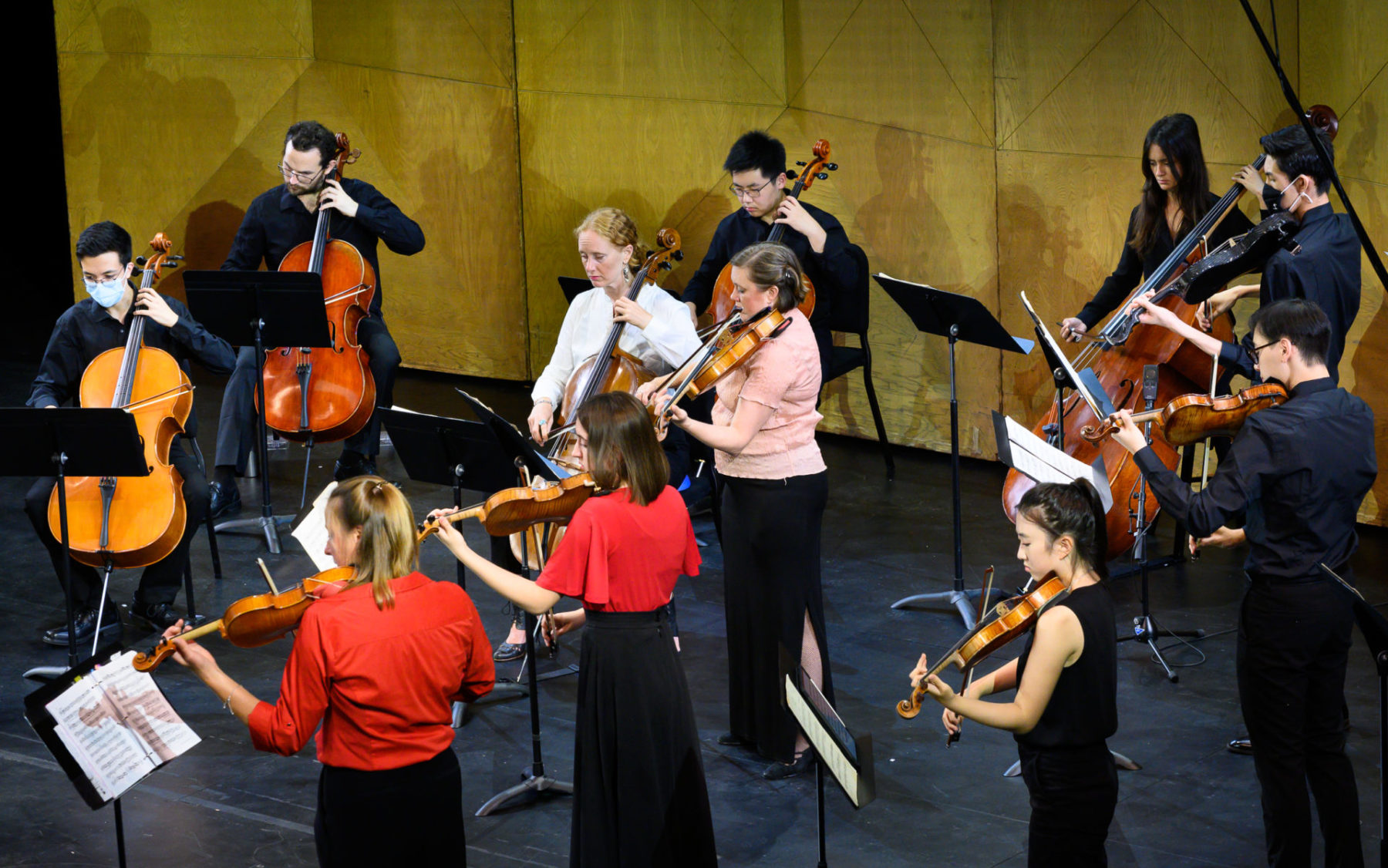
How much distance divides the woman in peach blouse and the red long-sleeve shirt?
1.28 m

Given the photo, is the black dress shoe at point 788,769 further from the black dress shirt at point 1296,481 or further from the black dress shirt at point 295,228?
the black dress shirt at point 295,228

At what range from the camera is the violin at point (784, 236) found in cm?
581

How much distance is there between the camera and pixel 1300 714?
11.5ft

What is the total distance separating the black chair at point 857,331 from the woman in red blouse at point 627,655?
314 centimetres

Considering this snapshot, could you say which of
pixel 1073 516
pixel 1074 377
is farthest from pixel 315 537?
pixel 1074 377

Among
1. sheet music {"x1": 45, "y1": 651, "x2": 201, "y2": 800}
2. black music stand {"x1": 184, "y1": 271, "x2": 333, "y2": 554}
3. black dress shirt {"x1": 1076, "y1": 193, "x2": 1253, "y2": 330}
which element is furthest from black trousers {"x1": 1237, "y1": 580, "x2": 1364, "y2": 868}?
black music stand {"x1": 184, "y1": 271, "x2": 333, "y2": 554}

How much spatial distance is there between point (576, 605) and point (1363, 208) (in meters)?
3.66

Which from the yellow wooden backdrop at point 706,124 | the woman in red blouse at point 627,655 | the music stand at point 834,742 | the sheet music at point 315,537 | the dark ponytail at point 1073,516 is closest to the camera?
the music stand at point 834,742

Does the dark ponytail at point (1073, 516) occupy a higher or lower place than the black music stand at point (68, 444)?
lower

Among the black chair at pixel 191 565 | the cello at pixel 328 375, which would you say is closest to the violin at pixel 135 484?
the black chair at pixel 191 565

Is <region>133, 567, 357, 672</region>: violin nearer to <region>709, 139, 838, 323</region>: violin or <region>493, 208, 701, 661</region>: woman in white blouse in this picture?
<region>493, 208, 701, 661</region>: woman in white blouse

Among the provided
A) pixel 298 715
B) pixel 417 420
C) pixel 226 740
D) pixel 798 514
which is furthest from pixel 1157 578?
pixel 298 715

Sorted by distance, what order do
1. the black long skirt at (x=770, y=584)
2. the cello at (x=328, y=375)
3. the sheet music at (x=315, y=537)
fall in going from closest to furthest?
the sheet music at (x=315, y=537), the black long skirt at (x=770, y=584), the cello at (x=328, y=375)

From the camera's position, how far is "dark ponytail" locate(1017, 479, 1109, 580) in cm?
308
